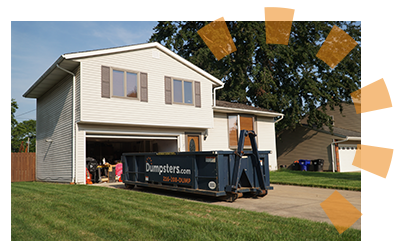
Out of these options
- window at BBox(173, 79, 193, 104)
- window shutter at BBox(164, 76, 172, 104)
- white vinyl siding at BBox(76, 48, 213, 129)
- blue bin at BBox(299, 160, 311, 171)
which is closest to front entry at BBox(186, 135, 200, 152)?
white vinyl siding at BBox(76, 48, 213, 129)

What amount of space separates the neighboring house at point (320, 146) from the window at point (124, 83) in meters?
17.0

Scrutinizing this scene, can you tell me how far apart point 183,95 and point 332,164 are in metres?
14.7

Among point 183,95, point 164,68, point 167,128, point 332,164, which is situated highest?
point 164,68

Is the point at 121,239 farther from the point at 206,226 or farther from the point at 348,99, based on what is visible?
the point at 348,99

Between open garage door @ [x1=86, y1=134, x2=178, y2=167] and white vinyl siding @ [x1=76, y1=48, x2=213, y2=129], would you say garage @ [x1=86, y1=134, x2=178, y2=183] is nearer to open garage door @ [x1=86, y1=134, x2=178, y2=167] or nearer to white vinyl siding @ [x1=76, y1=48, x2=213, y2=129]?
open garage door @ [x1=86, y1=134, x2=178, y2=167]

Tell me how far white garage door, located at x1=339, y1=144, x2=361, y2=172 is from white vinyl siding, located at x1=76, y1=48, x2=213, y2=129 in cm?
1342

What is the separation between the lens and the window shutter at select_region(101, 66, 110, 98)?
1379cm

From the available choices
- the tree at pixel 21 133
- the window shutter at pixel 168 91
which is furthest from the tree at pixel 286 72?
the tree at pixel 21 133

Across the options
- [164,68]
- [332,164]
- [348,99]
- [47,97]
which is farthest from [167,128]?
[348,99]

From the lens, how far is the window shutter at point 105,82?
13789 millimetres

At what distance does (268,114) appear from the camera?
21.3 m

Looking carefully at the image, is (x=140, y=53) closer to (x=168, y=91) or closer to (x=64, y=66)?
(x=168, y=91)

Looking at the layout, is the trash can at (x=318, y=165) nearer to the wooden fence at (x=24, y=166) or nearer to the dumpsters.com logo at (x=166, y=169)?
the dumpsters.com logo at (x=166, y=169)

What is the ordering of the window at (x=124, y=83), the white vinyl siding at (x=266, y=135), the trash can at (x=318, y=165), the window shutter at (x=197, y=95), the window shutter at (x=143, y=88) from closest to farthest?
the window at (x=124, y=83), the window shutter at (x=143, y=88), the window shutter at (x=197, y=95), the white vinyl siding at (x=266, y=135), the trash can at (x=318, y=165)
